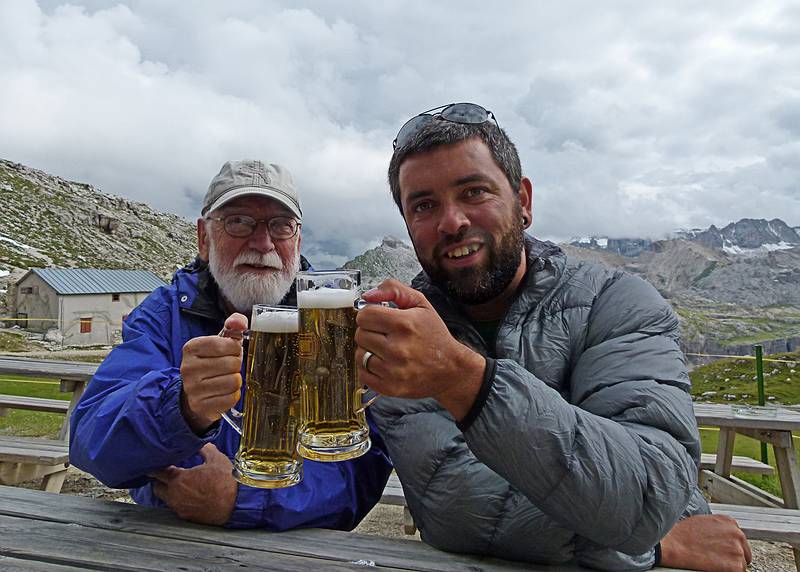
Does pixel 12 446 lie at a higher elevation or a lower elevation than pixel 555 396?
lower

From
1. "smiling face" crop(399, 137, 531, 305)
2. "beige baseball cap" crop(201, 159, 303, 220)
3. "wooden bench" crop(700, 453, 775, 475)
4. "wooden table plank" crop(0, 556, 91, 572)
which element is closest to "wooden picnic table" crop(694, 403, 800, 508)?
"wooden bench" crop(700, 453, 775, 475)

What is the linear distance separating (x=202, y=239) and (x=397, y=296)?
220 cm

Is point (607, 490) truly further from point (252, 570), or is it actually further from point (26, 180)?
point (26, 180)

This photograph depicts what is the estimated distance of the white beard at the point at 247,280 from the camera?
2889 millimetres

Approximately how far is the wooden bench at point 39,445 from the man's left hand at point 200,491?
3.95m

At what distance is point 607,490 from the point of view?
156cm

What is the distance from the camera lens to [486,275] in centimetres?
245

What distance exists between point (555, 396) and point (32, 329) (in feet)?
228

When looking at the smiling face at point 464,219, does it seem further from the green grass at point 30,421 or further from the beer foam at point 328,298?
the green grass at point 30,421

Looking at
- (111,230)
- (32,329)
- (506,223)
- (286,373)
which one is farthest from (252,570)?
(111,230)

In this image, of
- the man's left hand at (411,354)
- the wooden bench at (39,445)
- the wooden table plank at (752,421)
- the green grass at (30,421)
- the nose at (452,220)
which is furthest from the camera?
the green grass at (30,421)

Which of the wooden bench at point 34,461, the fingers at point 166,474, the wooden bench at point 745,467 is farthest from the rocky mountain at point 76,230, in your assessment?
the fingers at point 166,474

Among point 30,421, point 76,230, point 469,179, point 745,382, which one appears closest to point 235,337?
point 469,179

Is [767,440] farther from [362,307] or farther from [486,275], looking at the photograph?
[362,307]
